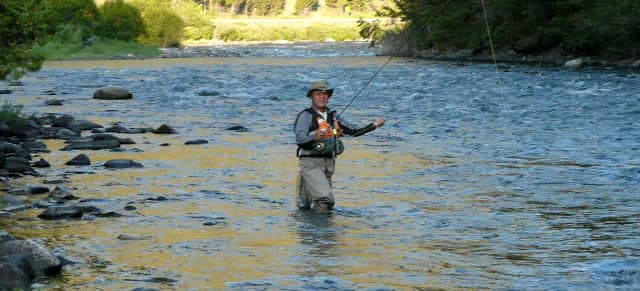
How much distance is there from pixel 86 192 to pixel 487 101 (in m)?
14.1

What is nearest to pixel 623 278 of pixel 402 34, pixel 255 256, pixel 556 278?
pixel 556 278

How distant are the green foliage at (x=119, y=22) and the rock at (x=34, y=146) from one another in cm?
5973

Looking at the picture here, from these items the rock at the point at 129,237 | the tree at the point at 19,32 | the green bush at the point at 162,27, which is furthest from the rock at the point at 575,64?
the green bush at the point at 162,27

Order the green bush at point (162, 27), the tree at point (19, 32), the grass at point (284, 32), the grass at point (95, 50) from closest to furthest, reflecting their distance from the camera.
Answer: the tree at point (19, 32)
the grass at point (95, 50)
the green bush at point (162, 27)
the grass at point (284, 32)

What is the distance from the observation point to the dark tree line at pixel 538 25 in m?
37.3

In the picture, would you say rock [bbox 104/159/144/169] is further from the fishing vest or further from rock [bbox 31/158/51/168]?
the fishing vest

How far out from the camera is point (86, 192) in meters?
11.7

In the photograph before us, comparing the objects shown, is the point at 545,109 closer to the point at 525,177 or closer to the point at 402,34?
the point at 525,177

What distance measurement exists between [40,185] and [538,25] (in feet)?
118

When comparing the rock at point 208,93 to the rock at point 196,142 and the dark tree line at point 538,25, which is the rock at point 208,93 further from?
the rock at point 196,142

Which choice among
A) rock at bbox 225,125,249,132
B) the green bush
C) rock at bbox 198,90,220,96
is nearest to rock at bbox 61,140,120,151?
rock at bbox 225,125,249,132

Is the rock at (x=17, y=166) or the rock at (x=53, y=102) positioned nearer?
the rock at (x=17, y=166)

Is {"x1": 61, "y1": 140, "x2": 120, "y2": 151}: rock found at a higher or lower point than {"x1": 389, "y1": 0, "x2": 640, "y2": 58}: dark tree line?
lower

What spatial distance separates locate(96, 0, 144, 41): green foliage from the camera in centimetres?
7556
